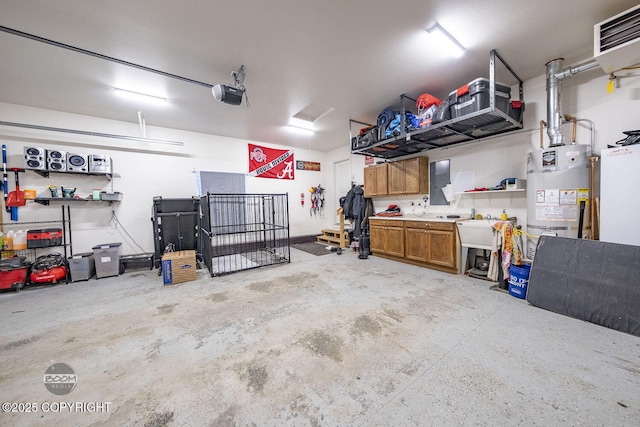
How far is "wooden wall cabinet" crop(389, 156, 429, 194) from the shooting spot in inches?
183

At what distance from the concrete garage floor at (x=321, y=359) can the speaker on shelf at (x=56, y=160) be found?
7.22 feet

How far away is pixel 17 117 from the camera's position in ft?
12.6

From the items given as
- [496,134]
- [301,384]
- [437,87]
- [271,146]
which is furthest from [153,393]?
[271,146]

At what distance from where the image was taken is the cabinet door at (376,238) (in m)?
4.98

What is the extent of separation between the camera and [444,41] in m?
2.55

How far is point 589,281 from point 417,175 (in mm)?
2891

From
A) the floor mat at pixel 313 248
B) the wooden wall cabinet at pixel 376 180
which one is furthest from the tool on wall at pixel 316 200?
the wooden wall cabinet at pixel 376 180

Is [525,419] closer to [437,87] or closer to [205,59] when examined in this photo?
[437,87]

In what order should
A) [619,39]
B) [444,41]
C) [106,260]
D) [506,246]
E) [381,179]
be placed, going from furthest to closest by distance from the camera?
1. [381,179]
2. [106,260]
3. [506,246]
4. [444,41]
5. [619,39]

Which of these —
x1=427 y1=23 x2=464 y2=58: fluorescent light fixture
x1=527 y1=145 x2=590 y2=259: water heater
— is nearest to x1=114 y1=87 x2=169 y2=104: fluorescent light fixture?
x1=427 y1=23 x2=464 y2=58: fluorescent light fixture

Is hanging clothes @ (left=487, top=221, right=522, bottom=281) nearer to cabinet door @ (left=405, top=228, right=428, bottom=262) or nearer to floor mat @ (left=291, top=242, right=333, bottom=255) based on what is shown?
cabinet door @ (left=405, top=228, right=428, bottom=262)

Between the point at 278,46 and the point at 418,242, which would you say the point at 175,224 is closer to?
the point at 278,46

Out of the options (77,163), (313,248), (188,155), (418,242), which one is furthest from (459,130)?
(77,163)

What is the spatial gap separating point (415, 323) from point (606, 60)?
3411 mm
